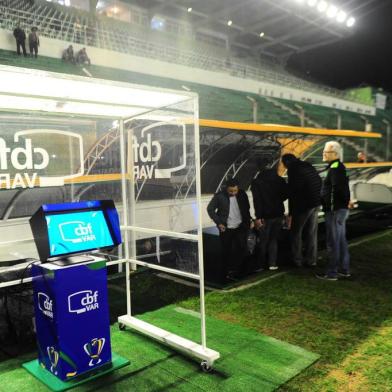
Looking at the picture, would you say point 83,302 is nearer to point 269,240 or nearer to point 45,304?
point 45,304

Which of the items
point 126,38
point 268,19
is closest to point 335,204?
point 126,38

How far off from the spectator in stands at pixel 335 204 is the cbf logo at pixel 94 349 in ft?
10.1

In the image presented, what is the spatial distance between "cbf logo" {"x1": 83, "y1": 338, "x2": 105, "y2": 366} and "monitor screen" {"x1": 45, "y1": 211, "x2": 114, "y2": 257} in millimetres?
654

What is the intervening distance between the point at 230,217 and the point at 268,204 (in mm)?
674

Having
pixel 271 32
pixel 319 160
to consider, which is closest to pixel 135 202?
pixel 319 160

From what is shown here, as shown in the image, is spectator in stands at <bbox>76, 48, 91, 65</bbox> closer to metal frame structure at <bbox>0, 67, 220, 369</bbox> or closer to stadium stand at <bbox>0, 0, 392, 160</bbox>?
stadium stand at <bbox>0, 0, 392, 160</bbox>

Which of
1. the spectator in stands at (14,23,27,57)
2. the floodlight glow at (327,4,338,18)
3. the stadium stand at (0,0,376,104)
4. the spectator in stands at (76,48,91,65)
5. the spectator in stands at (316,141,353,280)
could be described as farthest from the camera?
the floodlight glow at (327,4,338,18)

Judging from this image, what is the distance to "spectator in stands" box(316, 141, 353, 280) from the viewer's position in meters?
4.70

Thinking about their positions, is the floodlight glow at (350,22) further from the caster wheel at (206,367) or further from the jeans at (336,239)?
the caster wheel at (206,367)

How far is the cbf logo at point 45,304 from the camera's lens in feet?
8.79

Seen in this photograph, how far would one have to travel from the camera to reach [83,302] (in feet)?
9.02

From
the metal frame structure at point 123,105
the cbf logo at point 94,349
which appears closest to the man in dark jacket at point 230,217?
the metal frame structure at point 123,105

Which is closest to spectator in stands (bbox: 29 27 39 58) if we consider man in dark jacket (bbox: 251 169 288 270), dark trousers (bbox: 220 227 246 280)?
man in dark jacket (bbox: 251 169 288 270)

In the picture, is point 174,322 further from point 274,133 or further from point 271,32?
point 271,32
